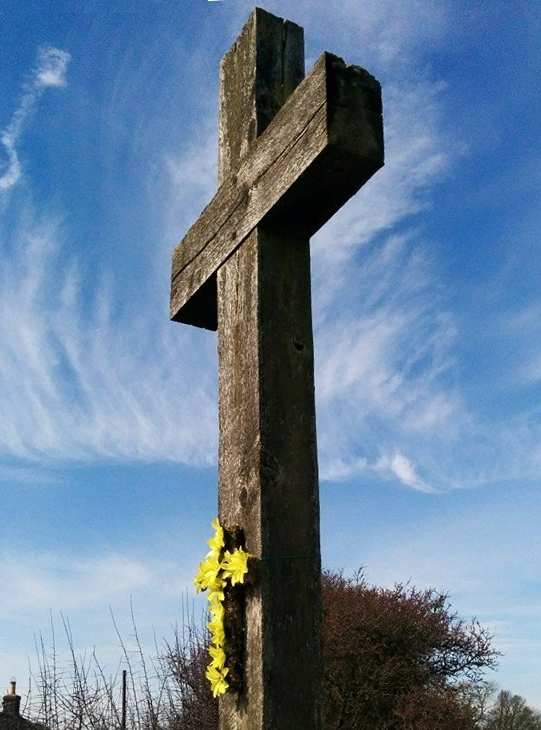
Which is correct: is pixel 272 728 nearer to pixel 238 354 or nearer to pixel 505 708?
pixel 238 354

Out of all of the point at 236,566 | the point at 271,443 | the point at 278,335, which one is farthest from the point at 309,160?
the point at 236,566

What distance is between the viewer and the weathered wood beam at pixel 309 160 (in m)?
2.81

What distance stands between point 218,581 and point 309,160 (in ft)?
4.45

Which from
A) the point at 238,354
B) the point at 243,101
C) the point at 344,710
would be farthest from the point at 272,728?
the point at 344,710

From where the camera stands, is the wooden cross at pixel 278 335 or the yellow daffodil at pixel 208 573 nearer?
the wooden cross at pixel 278 335

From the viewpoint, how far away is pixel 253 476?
2816mm

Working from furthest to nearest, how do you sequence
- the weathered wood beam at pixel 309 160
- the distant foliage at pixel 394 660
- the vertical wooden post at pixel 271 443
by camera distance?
the distant foliage at pixel 394 660, the weathered wood beam at pixel 309 160, the vertical wooden post at pixel 271 443

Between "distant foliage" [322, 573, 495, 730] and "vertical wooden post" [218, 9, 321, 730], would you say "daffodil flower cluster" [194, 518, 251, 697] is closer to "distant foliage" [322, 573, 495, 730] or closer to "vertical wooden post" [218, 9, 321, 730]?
"vertical wooden post" [218, 9, 321, 730]

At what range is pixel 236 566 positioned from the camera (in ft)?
8.89

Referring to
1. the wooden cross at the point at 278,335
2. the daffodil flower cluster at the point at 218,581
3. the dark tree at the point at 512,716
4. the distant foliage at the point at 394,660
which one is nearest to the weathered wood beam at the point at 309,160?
the wooden cross at the point at 278,335

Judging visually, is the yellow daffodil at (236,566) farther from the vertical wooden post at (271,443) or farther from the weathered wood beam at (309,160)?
the weathered wood beam at (309,160)

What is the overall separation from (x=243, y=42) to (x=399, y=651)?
1305cm

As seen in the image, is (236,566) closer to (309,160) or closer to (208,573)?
(208,573)

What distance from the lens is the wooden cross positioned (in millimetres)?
2662
